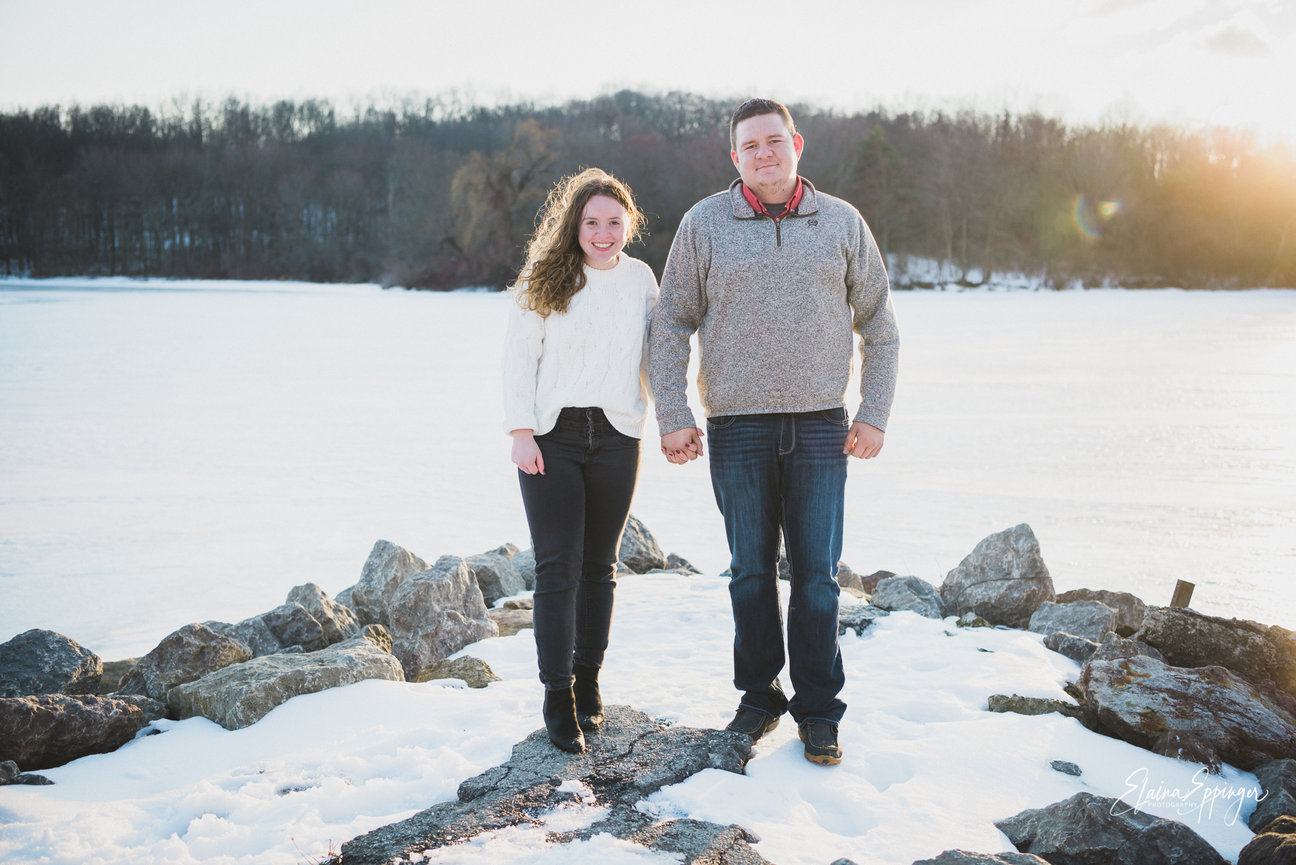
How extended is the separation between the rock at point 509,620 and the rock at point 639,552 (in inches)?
38.7

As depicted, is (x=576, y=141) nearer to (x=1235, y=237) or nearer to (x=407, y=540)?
(x=1235, y=237)

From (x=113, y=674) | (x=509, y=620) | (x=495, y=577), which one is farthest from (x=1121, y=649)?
(x=113, y=674)

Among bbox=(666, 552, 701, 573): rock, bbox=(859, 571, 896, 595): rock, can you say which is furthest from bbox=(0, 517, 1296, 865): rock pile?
bbox=(666, 552, 701, 573): rock

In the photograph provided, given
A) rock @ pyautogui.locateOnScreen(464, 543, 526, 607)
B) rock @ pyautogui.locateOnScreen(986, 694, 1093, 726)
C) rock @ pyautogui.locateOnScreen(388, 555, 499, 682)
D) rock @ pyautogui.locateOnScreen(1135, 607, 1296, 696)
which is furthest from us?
rock @ pyautogui.locateOnScreen(464, 543, 526, 607)

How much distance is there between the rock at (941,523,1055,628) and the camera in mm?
4914

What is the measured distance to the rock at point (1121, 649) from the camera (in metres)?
3.52

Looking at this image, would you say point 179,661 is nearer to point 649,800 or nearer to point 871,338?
point 649,800

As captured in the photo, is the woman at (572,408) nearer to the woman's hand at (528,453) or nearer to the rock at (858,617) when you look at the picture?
the woman's hand at (528,453)

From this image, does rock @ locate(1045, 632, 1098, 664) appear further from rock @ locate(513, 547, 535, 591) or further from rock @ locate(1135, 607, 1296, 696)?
rock @ locate(513, 547, 535, 591)

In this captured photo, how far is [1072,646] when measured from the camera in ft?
12.8

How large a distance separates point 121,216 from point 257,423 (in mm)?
73948

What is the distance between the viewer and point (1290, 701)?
3.26 m

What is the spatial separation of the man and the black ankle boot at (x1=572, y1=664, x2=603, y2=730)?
45cm

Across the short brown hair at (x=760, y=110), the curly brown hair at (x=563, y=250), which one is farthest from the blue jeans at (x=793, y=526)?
the short brown hair at (x=760, y=110)
